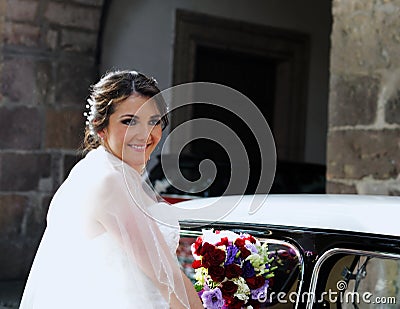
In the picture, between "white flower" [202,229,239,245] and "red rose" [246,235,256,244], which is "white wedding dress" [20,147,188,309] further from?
"red rose" [246,235,256,244]

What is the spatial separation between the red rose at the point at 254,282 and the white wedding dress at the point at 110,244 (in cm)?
26

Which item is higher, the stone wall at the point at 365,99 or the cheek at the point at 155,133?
the stone wall at the point at 365,99

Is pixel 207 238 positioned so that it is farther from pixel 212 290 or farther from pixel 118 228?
pixel 118 228

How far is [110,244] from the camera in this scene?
241 cm

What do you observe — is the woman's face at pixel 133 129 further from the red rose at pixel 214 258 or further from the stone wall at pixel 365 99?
the stone wall at pixel 365 99

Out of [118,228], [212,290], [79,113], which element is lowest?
[212,290]

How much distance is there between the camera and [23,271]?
6.71 metres

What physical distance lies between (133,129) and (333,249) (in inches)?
27.9

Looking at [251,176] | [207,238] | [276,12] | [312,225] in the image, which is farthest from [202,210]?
[276,12]

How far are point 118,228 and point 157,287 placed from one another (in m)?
0.22

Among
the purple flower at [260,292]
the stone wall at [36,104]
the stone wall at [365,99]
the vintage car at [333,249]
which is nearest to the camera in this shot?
the vintage car at [333,249]

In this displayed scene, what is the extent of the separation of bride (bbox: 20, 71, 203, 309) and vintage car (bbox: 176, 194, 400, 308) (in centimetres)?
33

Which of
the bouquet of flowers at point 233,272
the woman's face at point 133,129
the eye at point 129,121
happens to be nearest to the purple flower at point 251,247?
the bouquet of flowers at point 233,272

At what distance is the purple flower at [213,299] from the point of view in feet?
8.50
